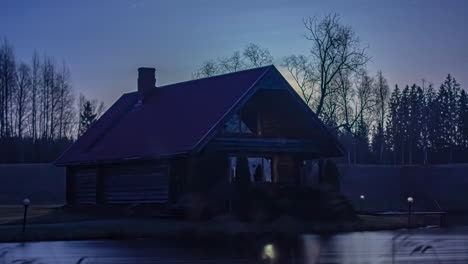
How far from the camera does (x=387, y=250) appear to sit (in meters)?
18.9

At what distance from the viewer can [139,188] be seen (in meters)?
36.2

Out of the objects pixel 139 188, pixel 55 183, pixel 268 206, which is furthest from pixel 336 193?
pixel 55 183

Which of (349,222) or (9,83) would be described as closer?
(349,222)

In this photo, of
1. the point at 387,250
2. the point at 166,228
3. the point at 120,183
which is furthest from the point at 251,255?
the point at 120,183

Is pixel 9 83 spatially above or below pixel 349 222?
above

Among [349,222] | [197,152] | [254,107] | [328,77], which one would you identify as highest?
[328,77]

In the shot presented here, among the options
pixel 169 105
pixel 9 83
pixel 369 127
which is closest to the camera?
pixel 169 105

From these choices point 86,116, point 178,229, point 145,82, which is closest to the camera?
point 178,229

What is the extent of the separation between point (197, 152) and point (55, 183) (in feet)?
116

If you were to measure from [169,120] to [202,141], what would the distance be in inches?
224

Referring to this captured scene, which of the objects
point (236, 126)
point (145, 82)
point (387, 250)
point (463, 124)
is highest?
point (463, 124)

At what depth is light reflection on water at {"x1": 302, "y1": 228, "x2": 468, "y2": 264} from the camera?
53.4ft

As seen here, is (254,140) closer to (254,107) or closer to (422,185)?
(254,107)

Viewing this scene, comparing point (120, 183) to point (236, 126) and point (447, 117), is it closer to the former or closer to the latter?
point (236, 126)
